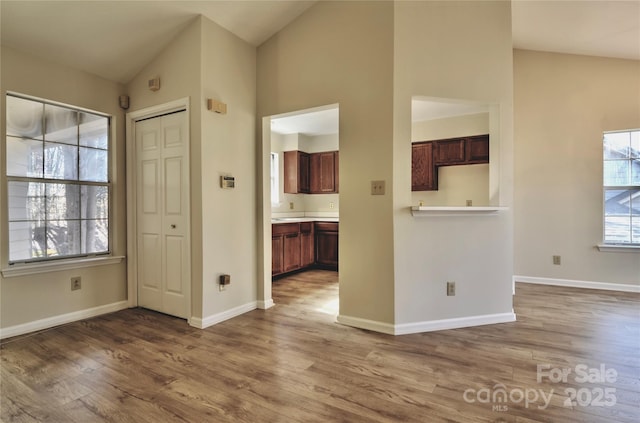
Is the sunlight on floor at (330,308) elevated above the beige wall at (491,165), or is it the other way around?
the beige wall at (491,165)

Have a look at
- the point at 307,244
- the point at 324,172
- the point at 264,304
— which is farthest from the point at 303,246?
the point at 264,304

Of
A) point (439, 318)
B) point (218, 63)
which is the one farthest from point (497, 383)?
point (218, 63)

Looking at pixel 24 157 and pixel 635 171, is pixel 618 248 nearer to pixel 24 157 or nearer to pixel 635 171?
pixel 635 171

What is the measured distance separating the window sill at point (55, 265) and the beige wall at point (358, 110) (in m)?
2.42

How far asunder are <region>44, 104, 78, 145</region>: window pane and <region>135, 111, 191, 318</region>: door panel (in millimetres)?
535

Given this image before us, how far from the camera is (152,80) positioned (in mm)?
3170

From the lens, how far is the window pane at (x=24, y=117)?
2703 millimetres

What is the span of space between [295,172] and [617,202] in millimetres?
4667

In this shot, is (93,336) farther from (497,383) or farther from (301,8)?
(301,8)

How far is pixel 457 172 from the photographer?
499cm

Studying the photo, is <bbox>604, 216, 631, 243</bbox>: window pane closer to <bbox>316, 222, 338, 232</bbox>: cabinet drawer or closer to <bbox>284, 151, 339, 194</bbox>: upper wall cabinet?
<bbox>316, 222, 338, 232</bbox>: cabinet drawer

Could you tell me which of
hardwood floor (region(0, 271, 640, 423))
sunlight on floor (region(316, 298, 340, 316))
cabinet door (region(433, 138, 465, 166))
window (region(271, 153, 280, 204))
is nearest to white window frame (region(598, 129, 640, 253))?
hardwood floor (region(0, 271, 640, 423))

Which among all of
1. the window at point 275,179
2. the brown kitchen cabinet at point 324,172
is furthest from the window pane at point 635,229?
the window at point 275,179

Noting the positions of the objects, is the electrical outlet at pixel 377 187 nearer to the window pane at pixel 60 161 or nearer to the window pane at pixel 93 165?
the window pane at pixel 93 165
